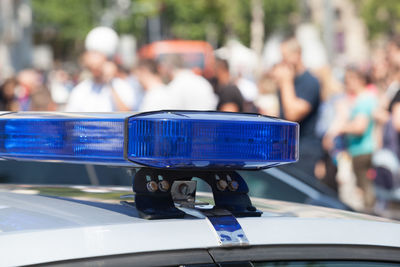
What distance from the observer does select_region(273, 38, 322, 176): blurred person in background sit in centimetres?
716

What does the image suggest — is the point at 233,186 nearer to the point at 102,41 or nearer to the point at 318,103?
the point at 102,41

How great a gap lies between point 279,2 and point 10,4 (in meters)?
33.1

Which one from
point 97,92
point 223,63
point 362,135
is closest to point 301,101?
point 362,135

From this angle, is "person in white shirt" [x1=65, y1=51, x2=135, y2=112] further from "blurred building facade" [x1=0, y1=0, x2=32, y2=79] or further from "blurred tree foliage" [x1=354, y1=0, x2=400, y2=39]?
"blurred tree foliage" [x1=354, y1=0, x2=400, y2=39]

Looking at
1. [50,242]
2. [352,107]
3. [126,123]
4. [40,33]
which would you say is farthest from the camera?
[40,33]

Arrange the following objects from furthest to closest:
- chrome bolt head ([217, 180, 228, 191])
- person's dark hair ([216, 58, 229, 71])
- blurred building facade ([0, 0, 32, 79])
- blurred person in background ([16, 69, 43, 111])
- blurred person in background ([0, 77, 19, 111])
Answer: blurred building facade ([0, 0, 32, 79]), blurred person in background ([0, 77, 19, 111]), blurred person in background ([16, 69, 43, 111]), person's dark hair ([216, 58, 229, 71]), chrome bolt head ([217, 180, 228, 191])

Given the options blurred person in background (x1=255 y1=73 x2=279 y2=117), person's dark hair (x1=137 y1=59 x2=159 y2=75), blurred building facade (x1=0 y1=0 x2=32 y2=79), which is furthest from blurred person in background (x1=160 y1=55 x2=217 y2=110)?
blurred building facade (x1=0 y1=0 x2=32 y2=79)

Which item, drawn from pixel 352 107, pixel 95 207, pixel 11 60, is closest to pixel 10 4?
pixel 11 60

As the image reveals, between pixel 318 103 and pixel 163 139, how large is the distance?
18.6 feet

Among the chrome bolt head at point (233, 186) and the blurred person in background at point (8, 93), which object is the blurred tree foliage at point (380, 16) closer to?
the blurred person in background at point (8, 93)

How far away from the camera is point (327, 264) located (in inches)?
74.4

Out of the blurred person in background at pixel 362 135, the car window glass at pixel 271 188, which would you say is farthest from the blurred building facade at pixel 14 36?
the car window glass at pixel 271 188

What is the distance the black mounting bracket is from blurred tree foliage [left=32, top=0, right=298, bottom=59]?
41.5 meters

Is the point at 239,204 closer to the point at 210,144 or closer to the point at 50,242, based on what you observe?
the point at 210,144
